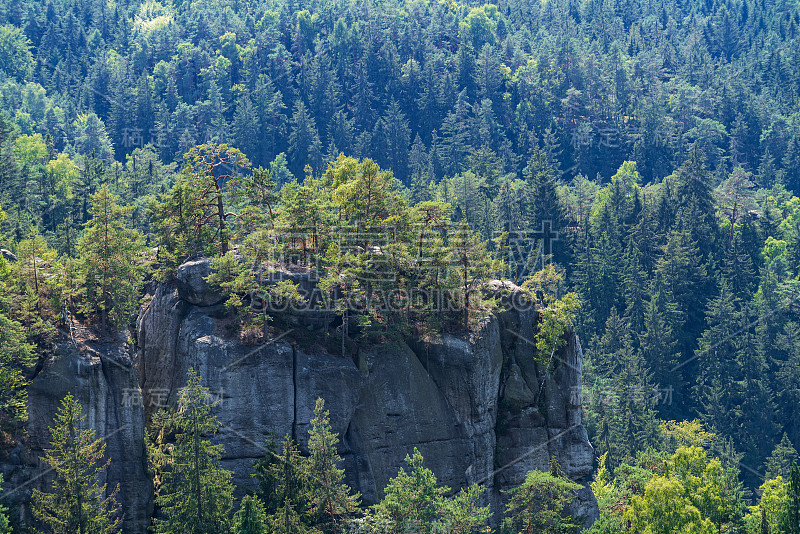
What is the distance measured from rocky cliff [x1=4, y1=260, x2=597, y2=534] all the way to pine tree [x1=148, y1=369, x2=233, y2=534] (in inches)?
119

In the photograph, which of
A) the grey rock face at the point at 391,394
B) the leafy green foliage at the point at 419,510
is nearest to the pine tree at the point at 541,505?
the grey rock face at the point at 391,394

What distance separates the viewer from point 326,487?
46.6 m

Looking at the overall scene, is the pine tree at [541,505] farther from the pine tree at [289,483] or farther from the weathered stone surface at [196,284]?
the weathered stone surface at [196,284]

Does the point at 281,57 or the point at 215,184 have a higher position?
the point at 281,57

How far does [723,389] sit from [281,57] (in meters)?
122

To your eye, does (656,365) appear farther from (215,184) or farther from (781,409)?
(215,184)

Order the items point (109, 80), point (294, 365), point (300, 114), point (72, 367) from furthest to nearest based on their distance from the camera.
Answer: point (109, 80) < point (300, 114) < point (294, 365) < point (72, 367)

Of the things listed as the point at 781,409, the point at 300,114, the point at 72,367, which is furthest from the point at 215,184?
the point at 300,114

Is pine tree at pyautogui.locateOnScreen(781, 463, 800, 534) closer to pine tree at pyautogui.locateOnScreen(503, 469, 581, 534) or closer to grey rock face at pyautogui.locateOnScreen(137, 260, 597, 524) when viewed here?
grey rock face at pyautogui.locateOnScreen(137, 260, 597, 524)

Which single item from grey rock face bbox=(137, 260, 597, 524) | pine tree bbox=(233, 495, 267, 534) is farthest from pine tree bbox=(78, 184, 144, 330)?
pine tree bbox=(233, 495, 267, 534)

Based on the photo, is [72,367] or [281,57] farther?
[281,57]

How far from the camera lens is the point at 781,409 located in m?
106

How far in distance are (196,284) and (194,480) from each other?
1141cm

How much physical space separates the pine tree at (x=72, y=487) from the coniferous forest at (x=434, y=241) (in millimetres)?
142
